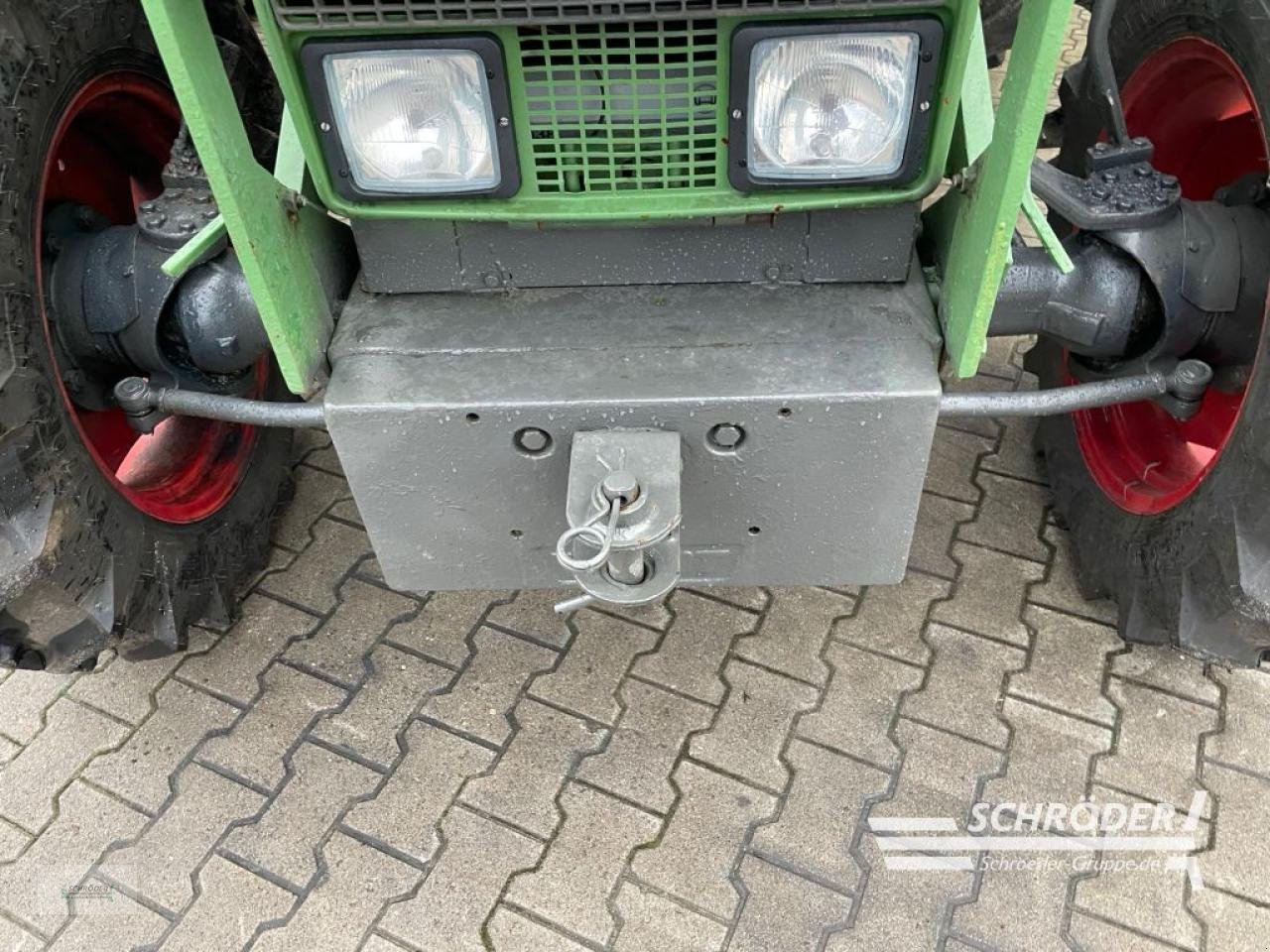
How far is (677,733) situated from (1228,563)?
1.04 metres

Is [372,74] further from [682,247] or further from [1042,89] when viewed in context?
[1042,89]

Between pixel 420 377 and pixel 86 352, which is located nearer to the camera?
pixel 420 377

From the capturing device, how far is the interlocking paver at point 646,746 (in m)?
1.96

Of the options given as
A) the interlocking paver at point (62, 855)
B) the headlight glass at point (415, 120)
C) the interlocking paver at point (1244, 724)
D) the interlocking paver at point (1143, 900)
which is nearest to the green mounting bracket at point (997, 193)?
the headlight glass at point (415, 120)

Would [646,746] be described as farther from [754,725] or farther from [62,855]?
[62,855]

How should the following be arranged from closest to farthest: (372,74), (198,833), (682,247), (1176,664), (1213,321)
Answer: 1. (372,74)
2. (682,247)
3. (1213,321)
4. (198,833)
5. (1176,664)

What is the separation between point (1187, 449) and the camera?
2.14m

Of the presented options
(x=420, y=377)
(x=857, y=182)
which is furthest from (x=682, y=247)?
(x=420, y=377)

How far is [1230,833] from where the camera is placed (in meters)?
1.86

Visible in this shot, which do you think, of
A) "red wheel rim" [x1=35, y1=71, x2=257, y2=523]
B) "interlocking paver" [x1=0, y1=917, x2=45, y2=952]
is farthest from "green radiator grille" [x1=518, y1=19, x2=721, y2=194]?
"interlocking paver" [x1=0, y1=917, x2=45, y2=952]

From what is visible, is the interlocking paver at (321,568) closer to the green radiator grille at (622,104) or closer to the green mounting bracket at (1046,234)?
the green radiator grille at (622,104)

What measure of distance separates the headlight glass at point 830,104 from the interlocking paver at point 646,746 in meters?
1.15

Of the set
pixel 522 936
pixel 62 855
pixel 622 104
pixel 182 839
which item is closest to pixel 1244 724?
pixel 522 936

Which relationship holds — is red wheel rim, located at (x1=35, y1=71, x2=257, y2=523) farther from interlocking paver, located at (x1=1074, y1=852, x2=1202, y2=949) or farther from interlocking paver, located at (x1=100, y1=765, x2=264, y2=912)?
interlocking paver, located at (x1=1074, y1=852, x2=1202, y2=949)
